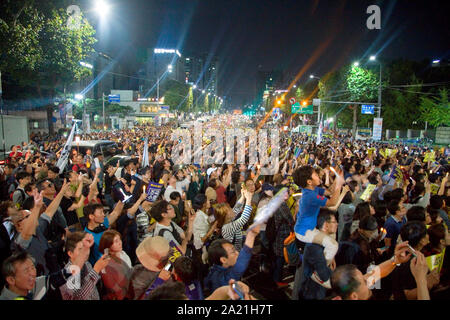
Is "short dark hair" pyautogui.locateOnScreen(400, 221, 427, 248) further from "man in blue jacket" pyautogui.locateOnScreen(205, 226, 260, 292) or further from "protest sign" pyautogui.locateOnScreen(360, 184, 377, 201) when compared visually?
"protest sign" pyautogui.locateOnScreen(360, 184, 377, 201)

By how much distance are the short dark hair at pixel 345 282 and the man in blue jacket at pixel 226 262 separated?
826 millimetres

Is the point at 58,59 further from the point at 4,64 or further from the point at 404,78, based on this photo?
the point at 404,78

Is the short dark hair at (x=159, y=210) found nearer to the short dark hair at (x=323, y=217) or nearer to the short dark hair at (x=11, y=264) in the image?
the short dark hair at (x=11, y=264)

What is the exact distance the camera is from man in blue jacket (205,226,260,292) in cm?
327

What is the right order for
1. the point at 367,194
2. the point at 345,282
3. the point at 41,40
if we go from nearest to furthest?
1. the point at 345,282
2. the point at 367,194
3. the point at 41,40

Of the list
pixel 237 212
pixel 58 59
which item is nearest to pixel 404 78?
pixel 58 59

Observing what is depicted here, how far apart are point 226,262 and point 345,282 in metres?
1.17

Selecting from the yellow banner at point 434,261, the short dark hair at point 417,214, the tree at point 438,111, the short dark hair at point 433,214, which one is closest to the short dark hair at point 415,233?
the yellow banner at point 434,261

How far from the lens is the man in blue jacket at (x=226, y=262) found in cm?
327

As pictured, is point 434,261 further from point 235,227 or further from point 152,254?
point 152,254

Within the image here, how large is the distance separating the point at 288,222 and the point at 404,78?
47924 mm

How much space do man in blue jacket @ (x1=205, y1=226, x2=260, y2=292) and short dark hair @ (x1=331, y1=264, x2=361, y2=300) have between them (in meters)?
0.83

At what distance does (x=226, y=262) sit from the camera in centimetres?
341

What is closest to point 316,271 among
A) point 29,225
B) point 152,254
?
point 152,254
